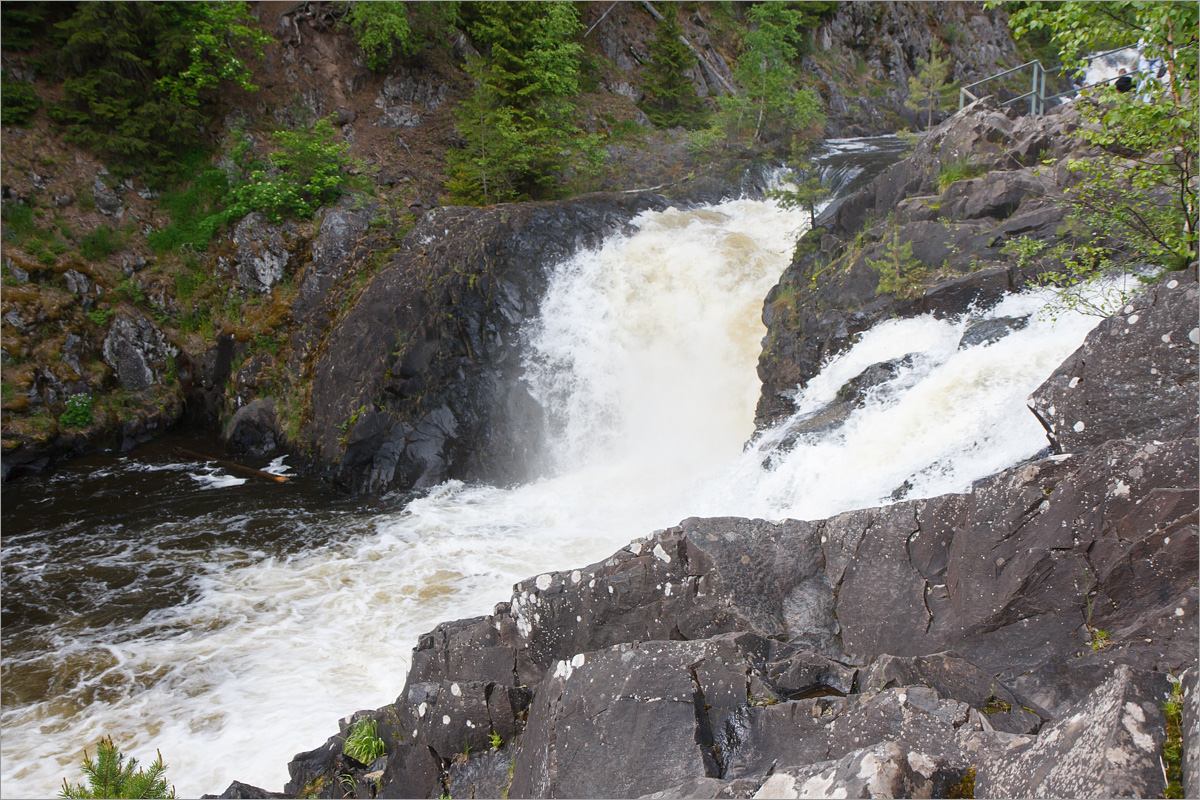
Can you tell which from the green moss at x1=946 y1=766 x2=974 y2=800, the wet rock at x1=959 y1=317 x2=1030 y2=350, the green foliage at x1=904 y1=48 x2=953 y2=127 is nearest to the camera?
the green moss at x1=946 y1=766 x2=974 y2=800

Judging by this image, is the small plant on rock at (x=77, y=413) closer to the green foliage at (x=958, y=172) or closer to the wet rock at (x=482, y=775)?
the wet rock at (x=482, y=775)

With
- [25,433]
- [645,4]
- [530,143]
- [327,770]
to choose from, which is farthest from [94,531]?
[645,4]

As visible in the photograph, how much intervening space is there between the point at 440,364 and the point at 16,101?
13510mm

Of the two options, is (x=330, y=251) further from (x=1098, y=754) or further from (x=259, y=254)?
(x=1098, y=754)

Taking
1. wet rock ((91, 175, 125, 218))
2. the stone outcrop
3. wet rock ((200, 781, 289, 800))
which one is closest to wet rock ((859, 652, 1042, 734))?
wet rock ((200, 781, 289, 800))

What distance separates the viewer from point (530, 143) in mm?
18609

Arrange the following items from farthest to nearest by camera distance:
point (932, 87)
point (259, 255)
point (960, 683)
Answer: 1. point (932, 87)
2. point (259, 255)
3. point (960, 683)

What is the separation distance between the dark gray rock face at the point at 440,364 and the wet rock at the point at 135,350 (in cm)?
497

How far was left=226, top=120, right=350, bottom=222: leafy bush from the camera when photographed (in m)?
17.2

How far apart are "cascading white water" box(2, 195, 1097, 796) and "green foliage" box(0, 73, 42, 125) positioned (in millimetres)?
14113

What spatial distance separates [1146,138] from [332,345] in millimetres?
14780

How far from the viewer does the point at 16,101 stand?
55.4 feet

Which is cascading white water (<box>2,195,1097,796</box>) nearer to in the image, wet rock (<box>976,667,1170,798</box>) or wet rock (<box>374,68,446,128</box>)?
wet rock (<box>976,667,1170,798</box>)

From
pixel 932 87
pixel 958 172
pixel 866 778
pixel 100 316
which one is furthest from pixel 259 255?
pixel 932 87
